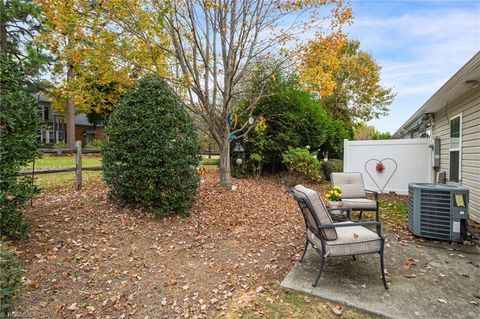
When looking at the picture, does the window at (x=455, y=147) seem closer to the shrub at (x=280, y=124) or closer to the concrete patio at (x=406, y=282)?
the concrete patio at (x=406, y=282)

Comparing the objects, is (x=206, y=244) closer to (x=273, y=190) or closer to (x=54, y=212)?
(x=54, y=212)

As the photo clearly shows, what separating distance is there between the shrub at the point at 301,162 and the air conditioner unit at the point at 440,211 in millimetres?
5252

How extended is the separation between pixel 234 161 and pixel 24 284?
25.7 ft

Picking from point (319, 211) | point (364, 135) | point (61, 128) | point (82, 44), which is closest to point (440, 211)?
point (319, 211)

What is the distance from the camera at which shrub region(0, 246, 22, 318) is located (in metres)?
1.92

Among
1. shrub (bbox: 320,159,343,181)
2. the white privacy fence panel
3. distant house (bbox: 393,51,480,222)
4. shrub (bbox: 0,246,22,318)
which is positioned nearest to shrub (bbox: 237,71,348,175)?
shrub (bbox: 320,159,343,181)

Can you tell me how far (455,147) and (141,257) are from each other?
7.40 m

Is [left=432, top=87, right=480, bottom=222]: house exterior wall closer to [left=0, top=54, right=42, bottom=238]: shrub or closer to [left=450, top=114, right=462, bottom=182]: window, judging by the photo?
[left=450, top=114, right=462, bottom=182]: window

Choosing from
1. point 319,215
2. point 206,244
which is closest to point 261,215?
point 206,244

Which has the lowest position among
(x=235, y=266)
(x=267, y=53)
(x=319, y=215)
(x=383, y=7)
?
(x=235, y=266)

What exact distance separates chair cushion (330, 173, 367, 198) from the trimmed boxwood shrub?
3.24 meters

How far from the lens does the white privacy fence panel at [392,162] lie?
29.6ft

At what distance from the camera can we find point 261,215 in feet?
20.4

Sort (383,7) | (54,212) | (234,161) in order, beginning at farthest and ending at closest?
1. (234,161)
2. (383,7)
3. (54,212)
